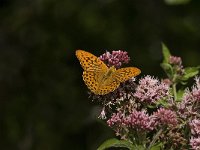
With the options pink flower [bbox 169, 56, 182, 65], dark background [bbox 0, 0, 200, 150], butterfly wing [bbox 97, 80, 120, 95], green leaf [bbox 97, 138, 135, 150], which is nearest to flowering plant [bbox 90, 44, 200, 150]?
green leaf [bbox 97, 138, 135, 150]

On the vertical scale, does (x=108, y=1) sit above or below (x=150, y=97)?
above

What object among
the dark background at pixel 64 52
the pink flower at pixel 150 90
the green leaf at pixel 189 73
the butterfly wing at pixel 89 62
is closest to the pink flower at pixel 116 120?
the pink flower at pixel 150 90

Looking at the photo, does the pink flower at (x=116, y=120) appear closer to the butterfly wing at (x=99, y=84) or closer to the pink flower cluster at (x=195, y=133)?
the butterfly wing at (x=99, y=84)

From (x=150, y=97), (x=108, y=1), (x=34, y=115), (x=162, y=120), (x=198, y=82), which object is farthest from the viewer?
(x=108, y=1)

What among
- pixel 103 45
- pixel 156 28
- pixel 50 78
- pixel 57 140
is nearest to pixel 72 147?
pixel 57 140

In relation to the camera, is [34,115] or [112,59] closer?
[112,59]

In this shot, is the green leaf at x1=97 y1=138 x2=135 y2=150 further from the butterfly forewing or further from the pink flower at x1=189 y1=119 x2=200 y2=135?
the pink flower at x1=189 y1=119 x2=200 y2=135

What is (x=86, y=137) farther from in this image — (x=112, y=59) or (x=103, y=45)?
(x=112, y=59)

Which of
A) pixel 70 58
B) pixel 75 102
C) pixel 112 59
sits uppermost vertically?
pixel 112 59
